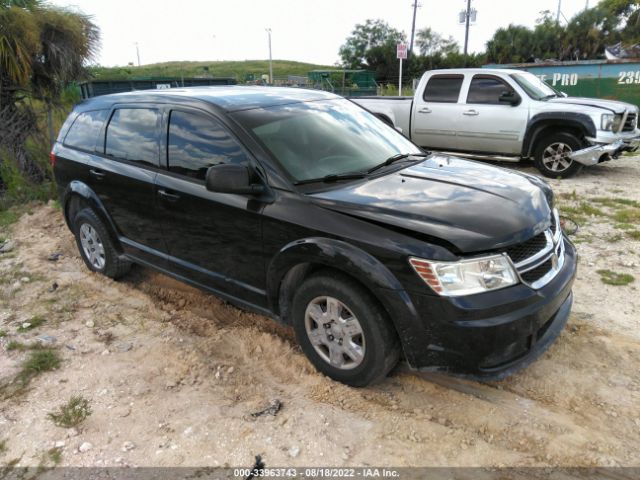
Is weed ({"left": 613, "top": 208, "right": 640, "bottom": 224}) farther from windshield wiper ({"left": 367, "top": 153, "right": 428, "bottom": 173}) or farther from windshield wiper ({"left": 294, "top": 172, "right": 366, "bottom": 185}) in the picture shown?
windshield wiper ({"left": 294, "top": 172, "right": 366, "bottom": 185})

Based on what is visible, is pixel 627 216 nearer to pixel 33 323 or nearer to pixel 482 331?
pixel 482 331

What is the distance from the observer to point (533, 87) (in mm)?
8914

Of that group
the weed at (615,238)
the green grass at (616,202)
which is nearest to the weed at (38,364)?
the weed at (615,238)

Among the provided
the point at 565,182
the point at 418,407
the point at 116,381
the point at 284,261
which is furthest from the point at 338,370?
the point at 565,182

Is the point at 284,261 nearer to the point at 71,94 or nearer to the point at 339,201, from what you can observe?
the point at 339,201

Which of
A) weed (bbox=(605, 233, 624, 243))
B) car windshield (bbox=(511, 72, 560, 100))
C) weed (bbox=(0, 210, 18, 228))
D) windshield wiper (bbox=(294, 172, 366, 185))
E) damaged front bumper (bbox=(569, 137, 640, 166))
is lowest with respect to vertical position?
weed (bbox=(0, 210, 18, 228))

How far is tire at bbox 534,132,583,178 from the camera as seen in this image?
8352 millimetres

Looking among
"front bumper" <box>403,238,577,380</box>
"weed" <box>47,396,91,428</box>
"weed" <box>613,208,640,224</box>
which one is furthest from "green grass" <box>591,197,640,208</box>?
"weed" <box>47,396,91,428</box>

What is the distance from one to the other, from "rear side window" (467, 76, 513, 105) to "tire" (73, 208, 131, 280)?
690 centimetres

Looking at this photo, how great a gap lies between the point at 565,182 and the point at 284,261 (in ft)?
22.1

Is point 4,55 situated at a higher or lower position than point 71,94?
higher

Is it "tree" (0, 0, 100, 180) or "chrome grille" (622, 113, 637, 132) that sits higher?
"tree" (0, 0, 100, 180)

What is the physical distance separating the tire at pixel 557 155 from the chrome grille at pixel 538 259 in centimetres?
597

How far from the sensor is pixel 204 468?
2.64 meters
